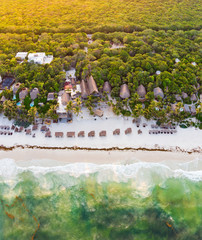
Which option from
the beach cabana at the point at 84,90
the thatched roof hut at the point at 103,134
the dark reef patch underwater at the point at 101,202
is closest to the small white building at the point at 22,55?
the beach cabana at the point at 84,90

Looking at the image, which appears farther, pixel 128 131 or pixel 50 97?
pixel 50 97

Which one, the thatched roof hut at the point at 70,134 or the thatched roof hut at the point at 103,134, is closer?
the thatched roof hut at the point at 70,134

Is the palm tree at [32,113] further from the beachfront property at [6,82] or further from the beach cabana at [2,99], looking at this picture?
the beachfront property at [6,82]

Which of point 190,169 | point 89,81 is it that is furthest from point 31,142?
point 190,169

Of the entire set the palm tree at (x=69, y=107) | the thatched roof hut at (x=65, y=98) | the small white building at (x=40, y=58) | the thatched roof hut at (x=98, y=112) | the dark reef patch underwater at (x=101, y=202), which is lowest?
the dark reef patch underwater at (x=101, y=202)

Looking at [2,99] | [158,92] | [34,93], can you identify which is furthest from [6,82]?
[158,92]

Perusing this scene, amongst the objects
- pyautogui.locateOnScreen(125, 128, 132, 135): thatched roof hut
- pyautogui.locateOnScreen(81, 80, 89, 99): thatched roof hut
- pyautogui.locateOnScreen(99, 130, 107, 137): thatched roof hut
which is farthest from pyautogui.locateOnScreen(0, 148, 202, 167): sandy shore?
pyautogui.locateOnScreen(81, 80, 89, 99): thatched roof hut

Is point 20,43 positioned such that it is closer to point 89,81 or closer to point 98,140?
point 89,81

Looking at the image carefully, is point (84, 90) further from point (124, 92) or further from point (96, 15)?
point (96, 15)
